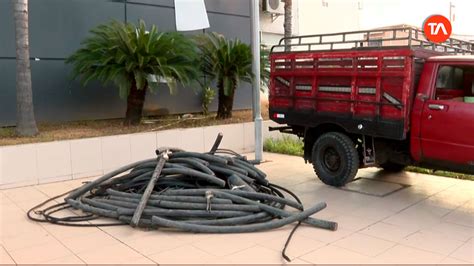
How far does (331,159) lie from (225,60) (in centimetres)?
375

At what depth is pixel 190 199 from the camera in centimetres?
450

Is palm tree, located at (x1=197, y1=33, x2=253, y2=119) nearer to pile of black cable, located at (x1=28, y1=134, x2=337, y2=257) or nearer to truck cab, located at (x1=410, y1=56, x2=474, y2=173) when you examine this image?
pile of black cable, located at (x1=28, y1=134, x2=337, y2=257)

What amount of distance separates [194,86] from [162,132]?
1.39m

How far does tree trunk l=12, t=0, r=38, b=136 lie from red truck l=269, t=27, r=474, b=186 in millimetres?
3938

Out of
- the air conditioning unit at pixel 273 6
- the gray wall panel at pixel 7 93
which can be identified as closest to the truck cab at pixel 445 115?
the gray wall panel at pixel 7 93

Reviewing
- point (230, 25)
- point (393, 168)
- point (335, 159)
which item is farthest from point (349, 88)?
point (230, 25)

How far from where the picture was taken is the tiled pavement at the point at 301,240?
3.63 m

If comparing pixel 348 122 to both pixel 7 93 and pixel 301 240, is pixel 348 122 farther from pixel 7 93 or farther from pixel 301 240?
pixel 7 93

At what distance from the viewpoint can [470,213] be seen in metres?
4.87

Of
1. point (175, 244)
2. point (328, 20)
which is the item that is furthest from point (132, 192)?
point (328, 20)

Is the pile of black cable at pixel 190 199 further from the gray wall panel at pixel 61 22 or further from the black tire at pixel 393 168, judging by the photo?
the gray wall panel at pixel 61 22

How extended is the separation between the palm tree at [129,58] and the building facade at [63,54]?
1.84 ft

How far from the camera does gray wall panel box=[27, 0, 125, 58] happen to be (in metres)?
7.87

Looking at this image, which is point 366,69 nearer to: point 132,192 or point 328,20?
point 132,192
